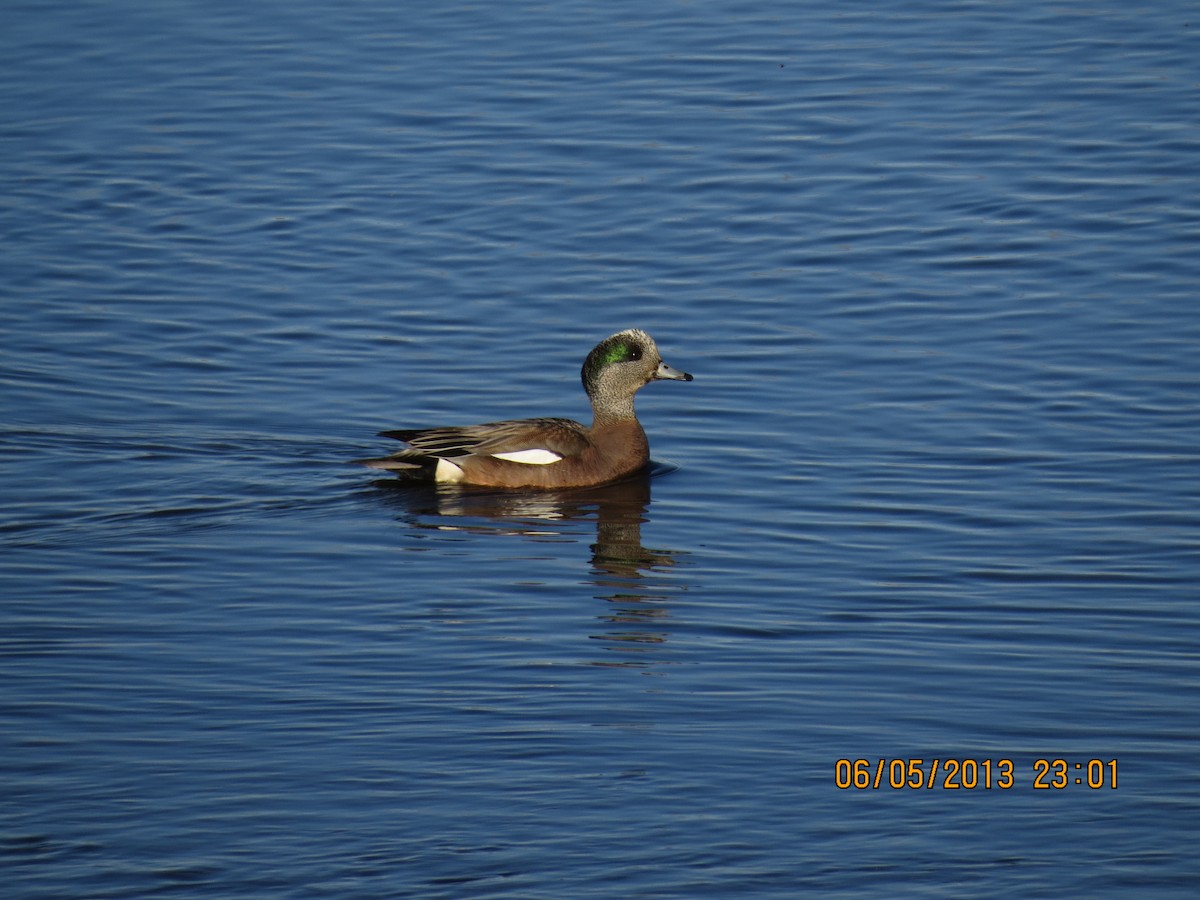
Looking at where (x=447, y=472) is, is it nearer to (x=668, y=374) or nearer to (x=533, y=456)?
(x=533, y=456)

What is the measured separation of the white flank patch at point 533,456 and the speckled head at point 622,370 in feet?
2.10

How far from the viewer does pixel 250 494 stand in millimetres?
12547

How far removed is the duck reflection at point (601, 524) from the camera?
34.1 feet

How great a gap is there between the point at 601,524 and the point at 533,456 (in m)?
0.86

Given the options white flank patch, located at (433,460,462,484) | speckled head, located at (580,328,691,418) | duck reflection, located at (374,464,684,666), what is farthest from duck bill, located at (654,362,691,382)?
white flank patch, located at (433,460,462,484)

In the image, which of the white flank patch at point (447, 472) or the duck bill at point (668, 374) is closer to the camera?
the white flank patch at point (447, 472)

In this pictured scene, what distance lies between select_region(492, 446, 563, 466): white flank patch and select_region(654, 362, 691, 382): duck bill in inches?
39.9

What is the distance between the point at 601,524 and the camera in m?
12.4

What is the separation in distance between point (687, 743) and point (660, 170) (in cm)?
1161

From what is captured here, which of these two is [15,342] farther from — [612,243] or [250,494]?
[612,243]

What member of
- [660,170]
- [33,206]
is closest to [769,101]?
[660,170]
